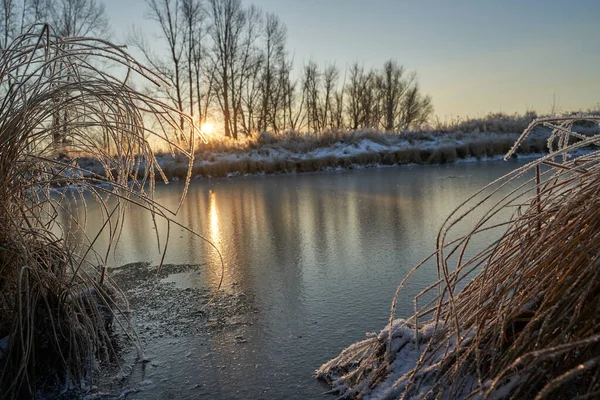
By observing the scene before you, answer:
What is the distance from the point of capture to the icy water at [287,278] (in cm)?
152

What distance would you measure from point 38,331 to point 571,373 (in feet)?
5.38

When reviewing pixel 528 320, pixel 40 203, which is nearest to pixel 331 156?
pixel 40 203

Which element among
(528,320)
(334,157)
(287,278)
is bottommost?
(287,278)

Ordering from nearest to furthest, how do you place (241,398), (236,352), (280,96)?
(241,398) < (236,352) < (280,96)

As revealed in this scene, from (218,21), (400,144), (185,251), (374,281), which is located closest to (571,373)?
(374,281)

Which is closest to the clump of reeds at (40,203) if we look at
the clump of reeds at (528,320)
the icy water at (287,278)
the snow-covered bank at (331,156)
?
the icy water at (287,278)

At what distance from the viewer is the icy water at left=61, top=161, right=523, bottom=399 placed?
1523mm

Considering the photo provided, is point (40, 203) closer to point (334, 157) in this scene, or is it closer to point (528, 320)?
point (528, 320)

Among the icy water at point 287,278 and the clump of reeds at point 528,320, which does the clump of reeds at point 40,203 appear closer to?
Answer: the icy water at point 287,278

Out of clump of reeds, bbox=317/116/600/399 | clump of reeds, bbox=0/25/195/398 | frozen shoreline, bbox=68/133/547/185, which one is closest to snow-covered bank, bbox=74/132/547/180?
frozen shoreline, bbox=68/133/547/185

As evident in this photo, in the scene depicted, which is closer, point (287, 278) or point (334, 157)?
point (287, 278)

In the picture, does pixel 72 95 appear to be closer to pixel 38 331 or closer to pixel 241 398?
pixel 38 331

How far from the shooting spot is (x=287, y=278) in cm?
264

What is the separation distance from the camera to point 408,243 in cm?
325
